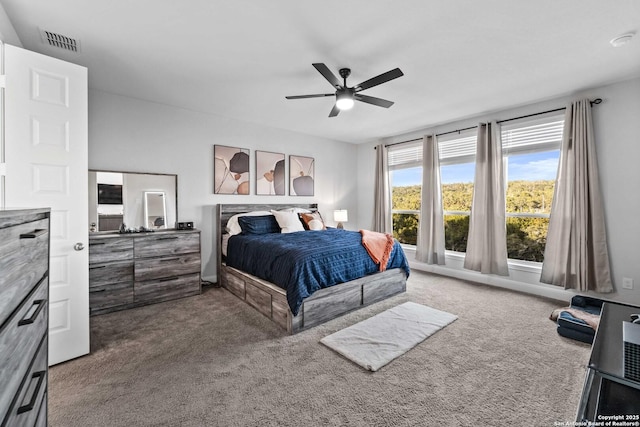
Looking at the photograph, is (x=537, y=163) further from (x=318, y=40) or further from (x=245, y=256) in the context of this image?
(x=245, y=256)

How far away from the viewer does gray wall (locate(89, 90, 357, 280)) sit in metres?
3.39

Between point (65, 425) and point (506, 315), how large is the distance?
376 centimetres

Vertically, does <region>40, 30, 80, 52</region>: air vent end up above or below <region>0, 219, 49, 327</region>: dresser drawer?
above

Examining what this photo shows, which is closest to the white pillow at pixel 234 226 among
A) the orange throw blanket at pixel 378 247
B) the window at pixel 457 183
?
the orange throw blanket at pixel 378 247

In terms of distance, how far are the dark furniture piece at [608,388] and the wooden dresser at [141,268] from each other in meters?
3.74

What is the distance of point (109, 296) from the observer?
3.05 meters

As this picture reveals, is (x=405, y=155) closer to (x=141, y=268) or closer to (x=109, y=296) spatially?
(x=141, y=268)

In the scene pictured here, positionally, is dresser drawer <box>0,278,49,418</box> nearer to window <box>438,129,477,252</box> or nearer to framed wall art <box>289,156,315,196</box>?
framed wall art <box>289,156,315,196</box>

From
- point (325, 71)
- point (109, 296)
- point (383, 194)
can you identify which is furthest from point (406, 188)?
point (109, 296)

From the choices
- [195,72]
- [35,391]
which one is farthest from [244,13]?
[35,391]

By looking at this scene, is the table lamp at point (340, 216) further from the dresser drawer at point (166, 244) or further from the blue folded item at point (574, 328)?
the blue folded item at point (574, 328)

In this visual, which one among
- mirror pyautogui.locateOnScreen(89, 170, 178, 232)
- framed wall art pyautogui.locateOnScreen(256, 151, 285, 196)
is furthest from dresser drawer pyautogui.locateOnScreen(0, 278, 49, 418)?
framed wall art pyautogui.locateOnScreen(256, 151, 285, 196)

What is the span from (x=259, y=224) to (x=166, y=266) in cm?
132

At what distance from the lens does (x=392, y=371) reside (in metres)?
2.01
